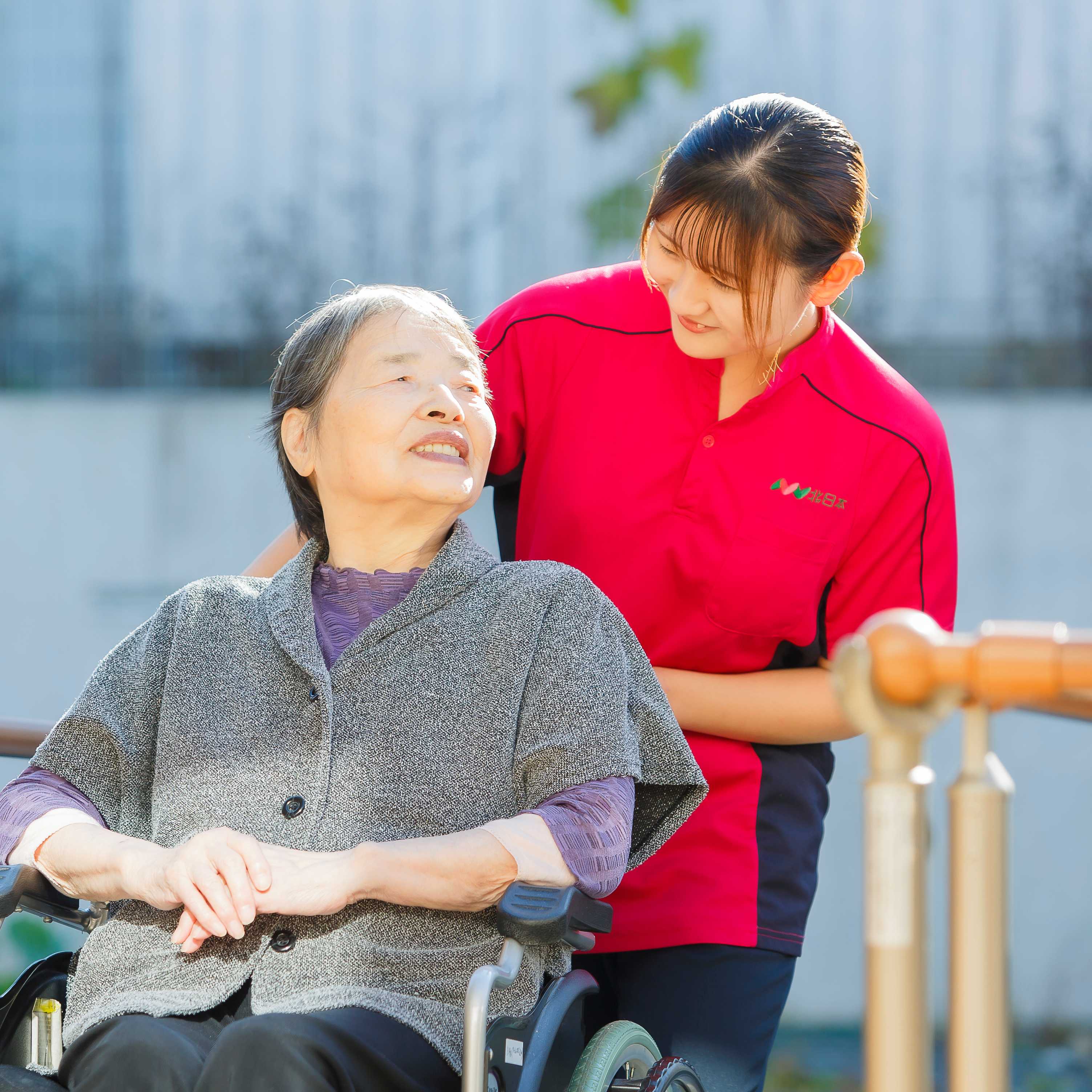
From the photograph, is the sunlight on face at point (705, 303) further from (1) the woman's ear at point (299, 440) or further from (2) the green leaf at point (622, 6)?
(2) the green leaf at point (622, 6)

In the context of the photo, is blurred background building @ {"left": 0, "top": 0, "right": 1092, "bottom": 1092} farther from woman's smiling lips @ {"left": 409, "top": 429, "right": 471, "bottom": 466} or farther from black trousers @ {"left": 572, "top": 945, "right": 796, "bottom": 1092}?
woman's smiling lips @ {"left": 409, "top": 429, "right": 471, "bottom": 466}

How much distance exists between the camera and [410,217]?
4.52 metres

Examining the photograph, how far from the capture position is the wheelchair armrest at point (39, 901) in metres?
1.57

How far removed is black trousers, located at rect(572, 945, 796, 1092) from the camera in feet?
6.15

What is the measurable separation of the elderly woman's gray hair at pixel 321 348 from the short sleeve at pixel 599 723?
40 centimetres

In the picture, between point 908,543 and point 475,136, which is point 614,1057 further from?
point 475,136

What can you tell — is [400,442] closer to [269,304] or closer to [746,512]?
[746,512]

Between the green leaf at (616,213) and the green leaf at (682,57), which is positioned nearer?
the green leaf at (682,57)

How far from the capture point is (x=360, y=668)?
5.65 ft

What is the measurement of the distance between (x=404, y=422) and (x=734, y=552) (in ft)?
1.59

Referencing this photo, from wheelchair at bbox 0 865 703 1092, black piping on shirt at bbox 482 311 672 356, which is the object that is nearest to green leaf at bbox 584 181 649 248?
black piping on shirt at bbox 482 311 672 356

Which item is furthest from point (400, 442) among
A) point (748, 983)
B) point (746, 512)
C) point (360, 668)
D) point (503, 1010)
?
point (748, 983)

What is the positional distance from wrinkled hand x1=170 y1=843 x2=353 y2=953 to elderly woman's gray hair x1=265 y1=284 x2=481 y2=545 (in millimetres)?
558

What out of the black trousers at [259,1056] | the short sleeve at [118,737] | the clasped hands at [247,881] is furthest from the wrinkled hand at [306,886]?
the short sleeve at [118,737]
